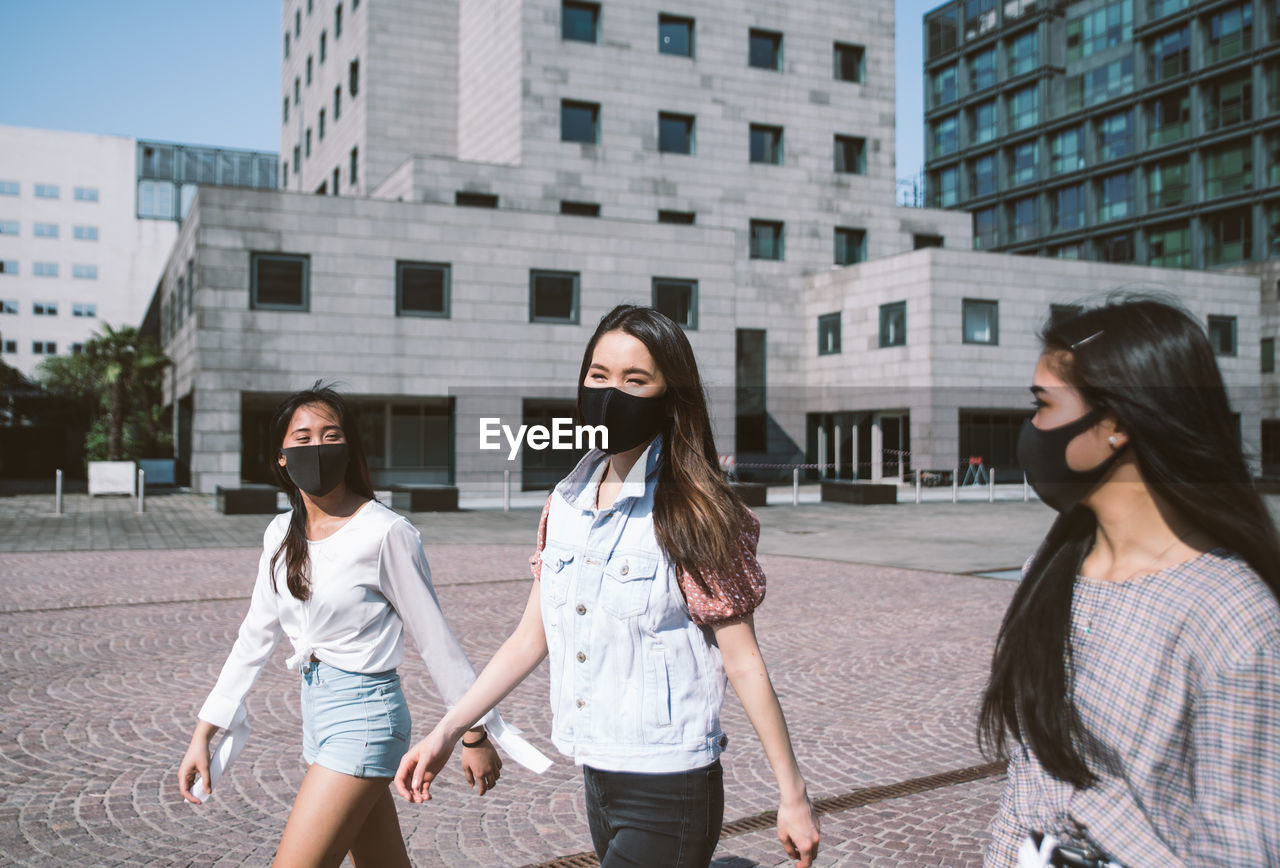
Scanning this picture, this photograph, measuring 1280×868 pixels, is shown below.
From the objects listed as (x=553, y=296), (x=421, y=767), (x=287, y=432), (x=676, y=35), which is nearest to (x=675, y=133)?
(x=676, y=35)

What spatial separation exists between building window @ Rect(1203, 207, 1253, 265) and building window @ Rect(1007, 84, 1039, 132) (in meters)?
14.0

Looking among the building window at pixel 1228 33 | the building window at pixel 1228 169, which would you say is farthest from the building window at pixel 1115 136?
the building window at pixel 1228 33

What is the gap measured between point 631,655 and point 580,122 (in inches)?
1479

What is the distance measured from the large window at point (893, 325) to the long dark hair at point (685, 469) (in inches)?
1423

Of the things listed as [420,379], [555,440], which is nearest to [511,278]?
[420,379]

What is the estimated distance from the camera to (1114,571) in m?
1.89

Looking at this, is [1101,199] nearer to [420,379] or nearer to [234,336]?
[420,379]

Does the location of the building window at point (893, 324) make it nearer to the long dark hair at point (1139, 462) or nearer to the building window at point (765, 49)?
the building window at point (765, 49)

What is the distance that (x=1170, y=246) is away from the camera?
6097 cm

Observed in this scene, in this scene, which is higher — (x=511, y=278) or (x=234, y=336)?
(x=511, y=278)

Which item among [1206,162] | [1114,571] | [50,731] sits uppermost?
[1206,162]

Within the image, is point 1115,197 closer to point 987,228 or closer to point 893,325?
point 987,228

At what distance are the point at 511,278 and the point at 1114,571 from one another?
31.0m

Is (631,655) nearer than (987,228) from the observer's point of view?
Yes
